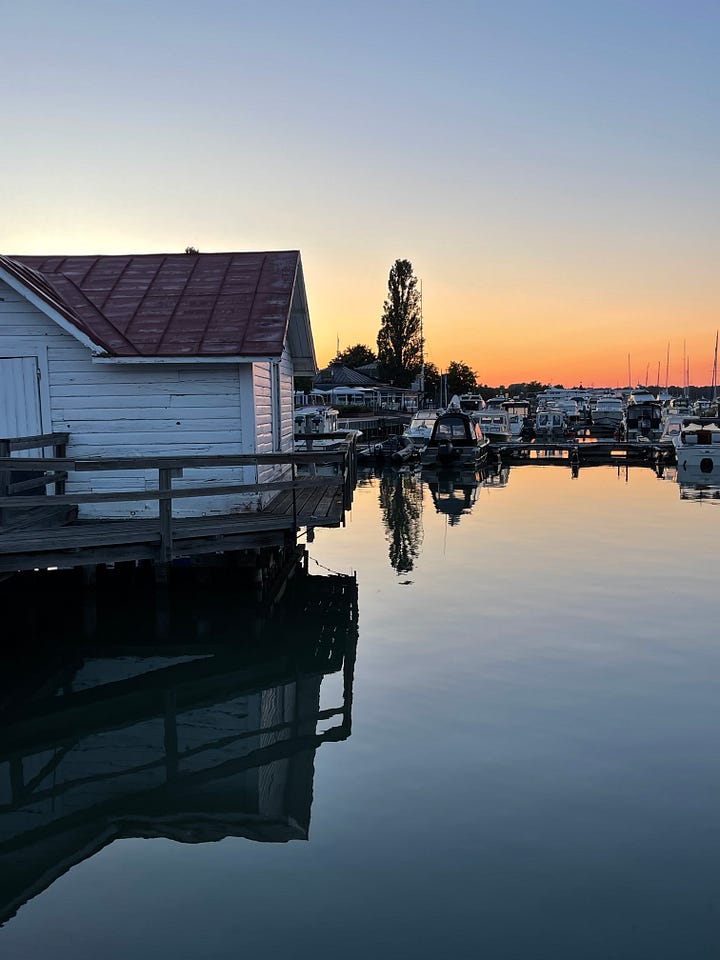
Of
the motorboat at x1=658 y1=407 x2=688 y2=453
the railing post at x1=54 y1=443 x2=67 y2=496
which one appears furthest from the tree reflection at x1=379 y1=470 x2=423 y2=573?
the motorboat at x1=658 y1=407 x2=688 y2=453

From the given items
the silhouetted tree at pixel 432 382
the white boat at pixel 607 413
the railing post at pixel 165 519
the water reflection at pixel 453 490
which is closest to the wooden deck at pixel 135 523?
the railing post at pixel 165 519

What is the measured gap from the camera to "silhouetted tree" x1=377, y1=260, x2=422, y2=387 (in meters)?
107

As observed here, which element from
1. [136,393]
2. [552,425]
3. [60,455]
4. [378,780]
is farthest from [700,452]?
[378,780]

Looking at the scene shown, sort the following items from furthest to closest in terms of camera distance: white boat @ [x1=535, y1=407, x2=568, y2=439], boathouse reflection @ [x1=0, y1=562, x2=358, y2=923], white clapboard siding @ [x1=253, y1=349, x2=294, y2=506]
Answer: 1. white boat @ [x1=535, y1=407, x2=568, y2=439]
2. white clapboard siding @ [x1=253, y1=349, x2=294, y2=506]
3. boathouse reflection @ [x1=0, y1=562, x2=358, y2=923]

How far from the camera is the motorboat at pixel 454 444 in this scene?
41250 mm

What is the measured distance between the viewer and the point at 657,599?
15969 millimetres

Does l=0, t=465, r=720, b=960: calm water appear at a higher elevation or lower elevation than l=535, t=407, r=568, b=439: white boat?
lower

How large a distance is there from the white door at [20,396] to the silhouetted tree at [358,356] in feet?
354

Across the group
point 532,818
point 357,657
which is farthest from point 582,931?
point 357,657

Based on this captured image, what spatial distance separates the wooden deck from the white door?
0.90 meters

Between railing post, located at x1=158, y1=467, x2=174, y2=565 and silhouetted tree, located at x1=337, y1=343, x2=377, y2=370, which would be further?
silhouetted tree, located at x1=337, y1=343, x2=377, y2=370

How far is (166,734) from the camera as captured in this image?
33.6 ft

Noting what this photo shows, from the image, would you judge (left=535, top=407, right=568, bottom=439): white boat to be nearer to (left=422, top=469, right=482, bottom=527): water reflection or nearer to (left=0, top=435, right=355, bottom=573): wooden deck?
(left=422, top=469, right=482, bottom=527): water reflection

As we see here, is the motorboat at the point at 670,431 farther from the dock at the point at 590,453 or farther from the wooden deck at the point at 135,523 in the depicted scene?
the wooden deck at the point at 135,523
